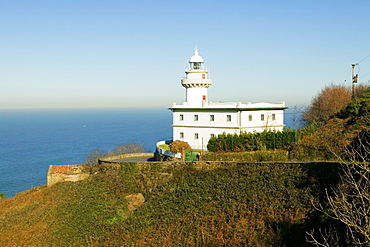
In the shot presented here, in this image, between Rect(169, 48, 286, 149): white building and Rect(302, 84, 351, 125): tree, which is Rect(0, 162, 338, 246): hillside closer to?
Rect(169, 48, 286, 149): white building

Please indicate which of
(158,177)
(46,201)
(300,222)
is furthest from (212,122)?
(300,222)

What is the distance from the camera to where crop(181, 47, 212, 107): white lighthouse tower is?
1712 inches

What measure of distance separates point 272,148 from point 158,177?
31.4 feet

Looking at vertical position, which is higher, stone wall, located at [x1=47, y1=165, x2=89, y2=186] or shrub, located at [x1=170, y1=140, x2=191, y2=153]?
shrub, located at [x1=170, y1=140, x2=191, y2=153]

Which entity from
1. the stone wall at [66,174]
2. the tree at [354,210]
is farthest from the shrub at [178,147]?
the tree at [354,210]

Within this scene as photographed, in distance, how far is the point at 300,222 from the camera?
19.9 m

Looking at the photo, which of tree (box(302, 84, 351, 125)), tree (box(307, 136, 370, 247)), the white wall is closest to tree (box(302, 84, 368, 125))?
tree (box(302, 84, 351, 125))

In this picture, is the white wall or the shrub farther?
the white wall

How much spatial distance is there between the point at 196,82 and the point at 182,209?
22.5 m

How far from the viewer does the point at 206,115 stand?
40.3 m

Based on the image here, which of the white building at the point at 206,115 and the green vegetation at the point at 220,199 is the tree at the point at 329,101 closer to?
the white building at the point at 206,115

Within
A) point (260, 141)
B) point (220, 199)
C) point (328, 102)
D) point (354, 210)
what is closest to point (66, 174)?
point (220, 199)

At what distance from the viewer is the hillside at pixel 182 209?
20.5 metres

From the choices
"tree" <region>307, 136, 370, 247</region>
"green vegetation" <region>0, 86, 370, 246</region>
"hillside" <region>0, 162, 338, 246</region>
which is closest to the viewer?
"tree" <region>307, 136, 370, 247</region>
